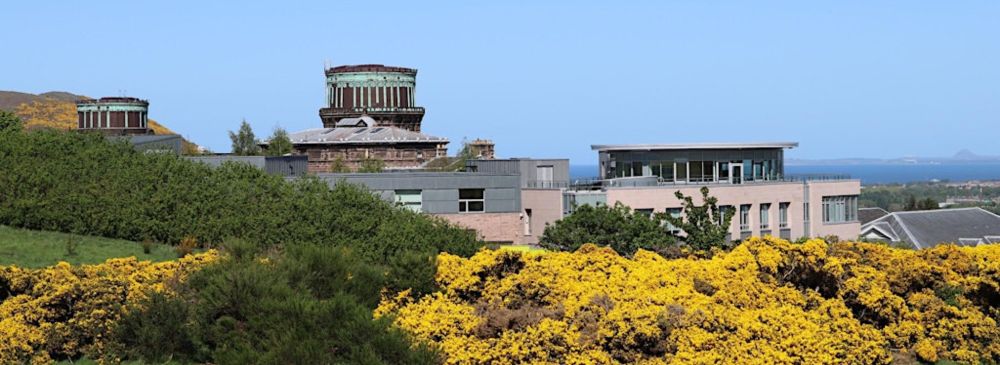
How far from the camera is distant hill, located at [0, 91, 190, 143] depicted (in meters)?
157

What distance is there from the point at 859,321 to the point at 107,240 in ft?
78.3

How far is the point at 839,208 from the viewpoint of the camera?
274 ft

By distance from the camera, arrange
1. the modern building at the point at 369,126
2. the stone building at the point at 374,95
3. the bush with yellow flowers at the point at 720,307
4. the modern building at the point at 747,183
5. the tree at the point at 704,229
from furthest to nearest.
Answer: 1. the stone building at the point at 374,95
2. the modern building at the point at 369,126
3. the modern building at the point at 747,183
4. the tree at the point at 704,229
5. the bush with yellow flowers at the point at 720,307

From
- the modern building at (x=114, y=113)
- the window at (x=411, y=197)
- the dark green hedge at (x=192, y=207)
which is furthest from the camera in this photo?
the modern building at (x=114, y=113)

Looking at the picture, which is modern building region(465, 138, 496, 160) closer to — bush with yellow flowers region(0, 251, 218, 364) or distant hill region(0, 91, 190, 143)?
distant hill region(0, 91, 190, 143)

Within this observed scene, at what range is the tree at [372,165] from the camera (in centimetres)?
8583

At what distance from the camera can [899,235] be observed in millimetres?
95625

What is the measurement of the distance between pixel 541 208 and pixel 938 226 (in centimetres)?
3724

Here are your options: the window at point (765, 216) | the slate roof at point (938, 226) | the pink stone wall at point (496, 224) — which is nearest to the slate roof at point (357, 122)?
the slate roof at point (938, 226)

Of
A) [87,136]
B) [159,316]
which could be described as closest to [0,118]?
[87,136]

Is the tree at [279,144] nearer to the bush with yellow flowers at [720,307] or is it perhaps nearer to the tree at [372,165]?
the tree at [372,165]

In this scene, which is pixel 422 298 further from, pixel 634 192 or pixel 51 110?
pixel 51 110

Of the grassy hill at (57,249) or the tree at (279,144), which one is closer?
the grassy hill at (57,249)

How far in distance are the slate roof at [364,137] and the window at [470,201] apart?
1391 inches
